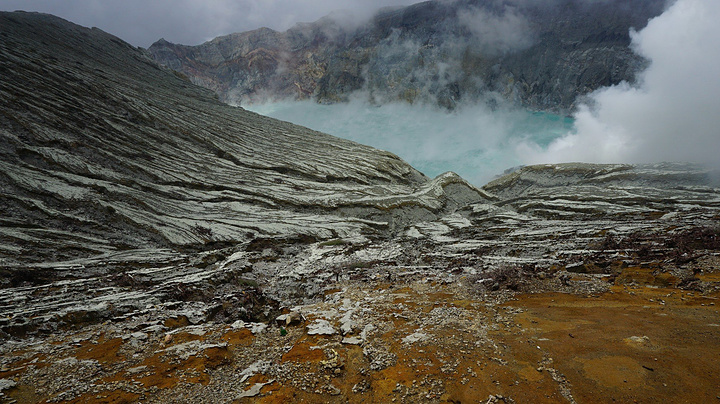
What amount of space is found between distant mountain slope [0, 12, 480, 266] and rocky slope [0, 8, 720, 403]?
36 centimetres

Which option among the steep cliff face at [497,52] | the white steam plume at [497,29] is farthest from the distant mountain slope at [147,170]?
the white steam plume at [497,29]

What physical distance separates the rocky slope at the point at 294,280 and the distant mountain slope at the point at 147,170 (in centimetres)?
36

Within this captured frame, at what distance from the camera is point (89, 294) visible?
18.3m

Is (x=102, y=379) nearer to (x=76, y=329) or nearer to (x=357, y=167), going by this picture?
(x=76, y=329)

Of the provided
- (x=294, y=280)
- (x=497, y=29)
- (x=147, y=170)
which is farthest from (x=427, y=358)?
(x=497, y=29)

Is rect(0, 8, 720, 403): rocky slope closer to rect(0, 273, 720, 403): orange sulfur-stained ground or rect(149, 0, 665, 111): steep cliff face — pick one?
rect(0, 273, 720, 403): orange sulfur-stained ground

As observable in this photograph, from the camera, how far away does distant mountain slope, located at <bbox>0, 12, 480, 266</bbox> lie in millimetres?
33406

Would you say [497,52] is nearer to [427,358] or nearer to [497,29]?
[497,29]

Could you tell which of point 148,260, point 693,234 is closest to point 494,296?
point 693,234

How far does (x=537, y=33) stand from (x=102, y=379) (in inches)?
8079

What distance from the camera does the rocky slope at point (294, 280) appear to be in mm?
8758

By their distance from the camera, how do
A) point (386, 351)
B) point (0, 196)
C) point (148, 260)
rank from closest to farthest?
point (386, 351) → point (148, 260) → point (0, 196)

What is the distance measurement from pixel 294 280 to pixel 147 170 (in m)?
39.1

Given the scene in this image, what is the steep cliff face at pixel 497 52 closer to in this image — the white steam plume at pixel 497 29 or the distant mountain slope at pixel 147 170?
the white steam plume at pixel 497 29
